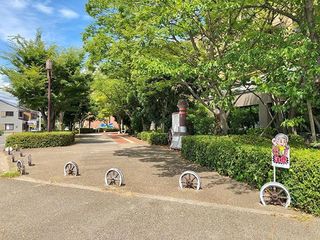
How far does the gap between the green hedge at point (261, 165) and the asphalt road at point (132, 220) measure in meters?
0.51

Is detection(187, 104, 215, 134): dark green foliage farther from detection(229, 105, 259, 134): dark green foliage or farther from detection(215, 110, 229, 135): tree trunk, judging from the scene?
detection(215, 110, 229, 135): tree trunk

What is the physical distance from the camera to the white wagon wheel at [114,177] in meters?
8.30

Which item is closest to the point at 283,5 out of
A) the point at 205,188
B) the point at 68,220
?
the point at 205,188

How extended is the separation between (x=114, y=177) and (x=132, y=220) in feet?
10.0

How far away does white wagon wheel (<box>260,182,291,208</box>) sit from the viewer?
622 cm

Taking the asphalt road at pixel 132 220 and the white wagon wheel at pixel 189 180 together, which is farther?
the white wagon wheel at pixel 189 180

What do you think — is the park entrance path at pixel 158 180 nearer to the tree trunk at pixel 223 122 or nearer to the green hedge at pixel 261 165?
the green hedge at pixel 261 165

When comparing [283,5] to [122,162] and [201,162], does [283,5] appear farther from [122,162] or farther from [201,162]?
[122,162]

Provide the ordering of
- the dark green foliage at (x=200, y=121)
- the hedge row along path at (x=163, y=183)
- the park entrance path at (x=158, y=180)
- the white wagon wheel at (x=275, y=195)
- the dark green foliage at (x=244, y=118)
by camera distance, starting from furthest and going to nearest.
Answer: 1. the dark green foliage at (x=244, y=118)
2. the dark green foliage at (x=200, y=121)
3. the park entrance path at (x=158, y=180)
4. the hedge row along path at (x=163, y=183)
5. the white wagon wheel at (x=275, y=195)

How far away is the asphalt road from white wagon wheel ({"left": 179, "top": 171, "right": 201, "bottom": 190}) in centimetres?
121

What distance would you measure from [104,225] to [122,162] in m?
7.05

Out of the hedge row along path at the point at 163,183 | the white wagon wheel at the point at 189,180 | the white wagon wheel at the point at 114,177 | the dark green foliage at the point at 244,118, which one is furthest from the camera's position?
the dark green foliage at the point at 244,118

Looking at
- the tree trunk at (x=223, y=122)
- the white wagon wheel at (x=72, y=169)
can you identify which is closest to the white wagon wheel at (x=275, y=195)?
the white wagon wheel at (x=72, y=169)

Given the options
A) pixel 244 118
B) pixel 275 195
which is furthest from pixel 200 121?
pixel 275 195
